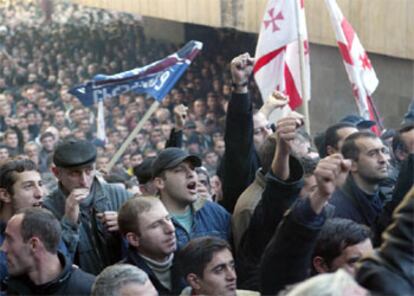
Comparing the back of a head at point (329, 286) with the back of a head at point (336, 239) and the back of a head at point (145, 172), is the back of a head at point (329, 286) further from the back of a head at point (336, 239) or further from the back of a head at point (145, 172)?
the back of a head at point (145, 172)

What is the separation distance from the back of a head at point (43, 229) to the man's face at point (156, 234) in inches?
18.3

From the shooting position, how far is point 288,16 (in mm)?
10031

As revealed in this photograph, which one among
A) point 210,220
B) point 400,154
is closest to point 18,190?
point 210,220

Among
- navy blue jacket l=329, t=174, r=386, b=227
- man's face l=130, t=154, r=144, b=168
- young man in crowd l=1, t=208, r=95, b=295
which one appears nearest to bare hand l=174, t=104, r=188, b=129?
navy blue jacket l=329, t=174, r=386, b=227

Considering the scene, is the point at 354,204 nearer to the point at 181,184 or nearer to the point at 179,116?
the point at 181,184

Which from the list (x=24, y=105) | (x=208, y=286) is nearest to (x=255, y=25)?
(x=24, y=105)

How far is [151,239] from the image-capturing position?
19.0 ft

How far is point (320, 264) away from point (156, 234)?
1067 millimetres

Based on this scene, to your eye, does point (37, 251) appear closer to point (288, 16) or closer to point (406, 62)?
point (288, 16)

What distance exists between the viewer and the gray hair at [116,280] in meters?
4.80

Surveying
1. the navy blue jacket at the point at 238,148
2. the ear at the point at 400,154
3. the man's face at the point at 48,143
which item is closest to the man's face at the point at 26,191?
the navy blue jacket at the point at 238,148

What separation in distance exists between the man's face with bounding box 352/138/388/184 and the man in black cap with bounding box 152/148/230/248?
30.0 inches

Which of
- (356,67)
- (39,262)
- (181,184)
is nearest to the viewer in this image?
(39,262)

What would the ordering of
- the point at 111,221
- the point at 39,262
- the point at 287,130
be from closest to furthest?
the point at 287,130 < the point at 39,262 < the point at 111,221
